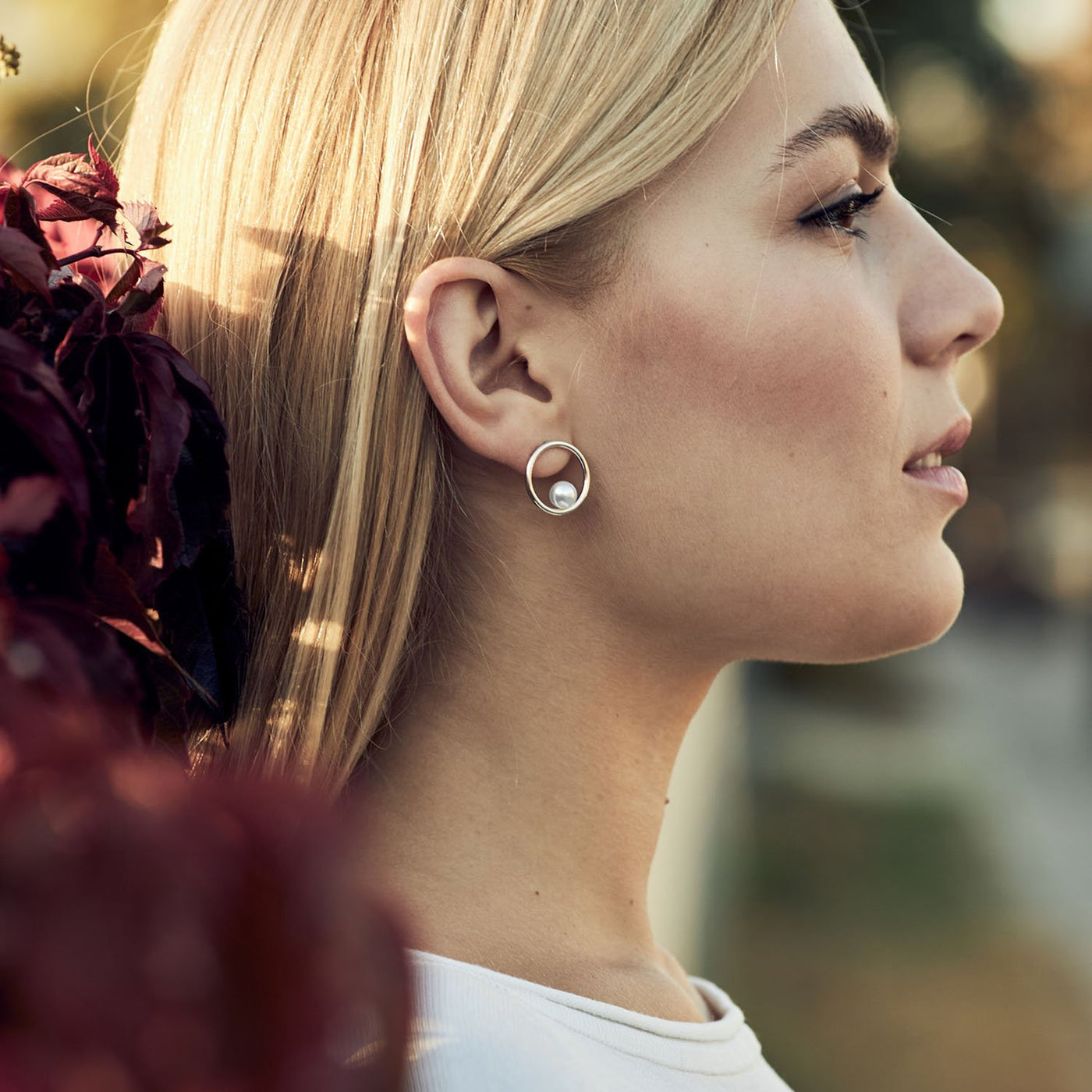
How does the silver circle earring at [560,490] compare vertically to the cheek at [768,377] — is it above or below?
below

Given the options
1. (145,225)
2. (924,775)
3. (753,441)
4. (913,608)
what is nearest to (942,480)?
(913,608)

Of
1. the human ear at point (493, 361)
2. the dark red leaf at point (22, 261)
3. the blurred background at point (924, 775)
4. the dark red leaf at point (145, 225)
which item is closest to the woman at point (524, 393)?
the human ear at point (493, 361)

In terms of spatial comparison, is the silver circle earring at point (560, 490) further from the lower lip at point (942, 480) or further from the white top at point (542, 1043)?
the white top at point (542, 1043)

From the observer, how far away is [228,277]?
1737mm

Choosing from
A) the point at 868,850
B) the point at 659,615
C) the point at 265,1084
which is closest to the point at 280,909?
the point at 265,1084

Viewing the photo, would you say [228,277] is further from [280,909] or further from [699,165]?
[280,909]

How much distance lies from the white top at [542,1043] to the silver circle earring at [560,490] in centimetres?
58

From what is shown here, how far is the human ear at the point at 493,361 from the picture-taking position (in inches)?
66.2

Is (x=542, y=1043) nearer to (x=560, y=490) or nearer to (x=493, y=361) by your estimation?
(x=560, y=490)

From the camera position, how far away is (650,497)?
1738mm

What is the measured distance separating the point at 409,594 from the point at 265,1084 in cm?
114

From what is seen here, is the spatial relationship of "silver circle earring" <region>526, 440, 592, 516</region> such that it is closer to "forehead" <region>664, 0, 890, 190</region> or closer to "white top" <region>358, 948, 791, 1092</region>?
"forehead" <region>664, 0, 890, 190</region>

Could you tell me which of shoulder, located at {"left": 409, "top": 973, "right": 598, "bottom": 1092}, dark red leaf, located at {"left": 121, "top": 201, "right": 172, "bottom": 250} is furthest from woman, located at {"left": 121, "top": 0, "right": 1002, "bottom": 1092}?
dark red leaf, located at {"left": 121, "top": 201, "right": 172, "bottom": 250}

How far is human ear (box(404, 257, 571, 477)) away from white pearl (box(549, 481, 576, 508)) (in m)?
0.03
